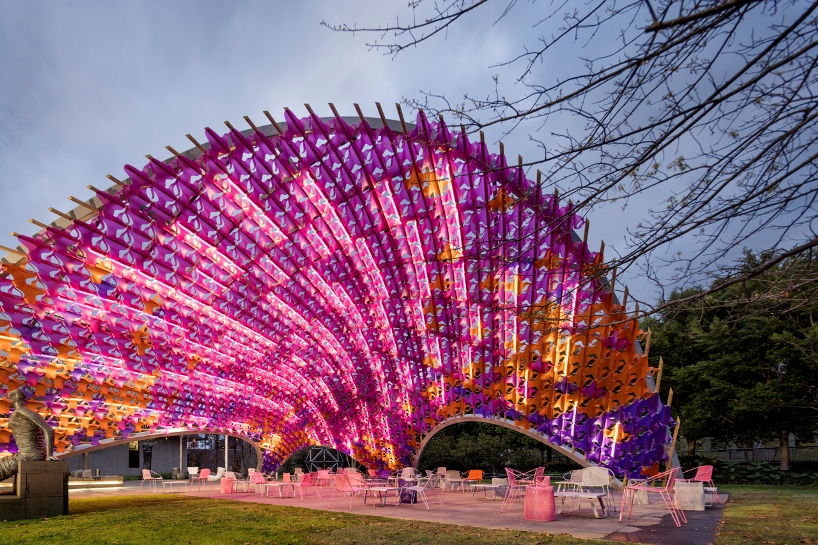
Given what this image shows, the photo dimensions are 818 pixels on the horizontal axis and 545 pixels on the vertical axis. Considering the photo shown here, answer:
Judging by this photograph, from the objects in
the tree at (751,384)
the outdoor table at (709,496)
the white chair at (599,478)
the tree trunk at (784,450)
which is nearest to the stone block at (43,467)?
the white chair at (599,478)

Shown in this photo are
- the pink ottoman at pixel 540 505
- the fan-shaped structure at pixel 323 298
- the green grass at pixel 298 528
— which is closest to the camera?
the green grass at pixel 298 528

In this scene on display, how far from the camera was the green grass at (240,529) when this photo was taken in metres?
9.80

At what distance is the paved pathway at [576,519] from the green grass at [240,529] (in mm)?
855

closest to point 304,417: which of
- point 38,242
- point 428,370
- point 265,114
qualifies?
point 428,370

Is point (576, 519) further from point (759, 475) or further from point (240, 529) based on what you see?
point (759, 475)

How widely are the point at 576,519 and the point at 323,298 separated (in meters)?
12.3

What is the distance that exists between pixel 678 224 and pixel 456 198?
12.7 meters

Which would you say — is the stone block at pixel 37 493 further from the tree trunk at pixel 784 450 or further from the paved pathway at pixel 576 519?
the tree trunk at pixel 784 450

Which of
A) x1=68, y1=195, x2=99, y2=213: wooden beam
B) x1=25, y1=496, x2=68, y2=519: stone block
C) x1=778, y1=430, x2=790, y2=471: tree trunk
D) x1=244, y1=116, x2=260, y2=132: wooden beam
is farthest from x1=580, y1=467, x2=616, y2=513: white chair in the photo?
x1=778, y1=430, x2=790, y2=471: tree trunk

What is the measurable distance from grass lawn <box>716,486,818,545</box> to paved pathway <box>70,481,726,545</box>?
31 cm

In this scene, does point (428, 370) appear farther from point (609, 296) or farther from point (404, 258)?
point (609, 296)

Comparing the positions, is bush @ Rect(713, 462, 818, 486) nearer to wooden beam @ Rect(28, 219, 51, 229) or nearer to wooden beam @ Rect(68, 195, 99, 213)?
wooden beam @ Rect(68, 195, 99, 213)

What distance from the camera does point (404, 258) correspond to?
1939 centimetres

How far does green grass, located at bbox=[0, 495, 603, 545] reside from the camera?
980 centimetres
